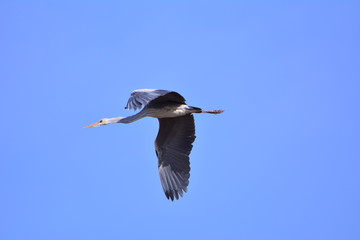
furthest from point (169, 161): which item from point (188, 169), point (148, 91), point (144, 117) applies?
point (148, 91)

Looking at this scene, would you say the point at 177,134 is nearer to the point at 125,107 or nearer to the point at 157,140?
the point at 157,140

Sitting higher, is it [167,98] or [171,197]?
[167,98]

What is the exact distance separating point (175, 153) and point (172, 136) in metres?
0.40

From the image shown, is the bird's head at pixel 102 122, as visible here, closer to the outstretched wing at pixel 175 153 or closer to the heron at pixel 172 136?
the heron at pixel 172 136

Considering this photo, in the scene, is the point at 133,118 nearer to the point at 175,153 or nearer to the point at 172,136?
the point at 172,136

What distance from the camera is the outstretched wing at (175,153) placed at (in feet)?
39.3

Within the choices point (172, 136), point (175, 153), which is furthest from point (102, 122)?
point (175, 153)

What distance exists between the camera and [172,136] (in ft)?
40.3

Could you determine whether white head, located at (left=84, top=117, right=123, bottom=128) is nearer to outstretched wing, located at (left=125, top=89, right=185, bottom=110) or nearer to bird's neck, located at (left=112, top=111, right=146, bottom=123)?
bird's neck, located at (left=112, top=111, right=146, bottom=123)

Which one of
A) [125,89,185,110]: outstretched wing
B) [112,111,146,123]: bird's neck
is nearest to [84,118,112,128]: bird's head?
[112,111,146,123]: bird's neck

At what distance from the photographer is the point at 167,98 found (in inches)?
444

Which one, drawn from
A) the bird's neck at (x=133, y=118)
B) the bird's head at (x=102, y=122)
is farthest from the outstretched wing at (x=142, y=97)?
the bird's head at (x=102, y=122)

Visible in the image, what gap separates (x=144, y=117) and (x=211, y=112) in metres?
Answer: 1.58

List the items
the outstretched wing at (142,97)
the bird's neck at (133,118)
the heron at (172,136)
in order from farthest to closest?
1. the bird's neck at (133,118)
2. the heron at (172,136)
3. the outstretched wing at (142,97)
